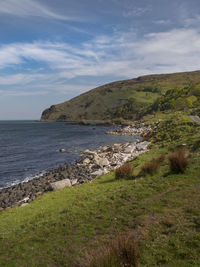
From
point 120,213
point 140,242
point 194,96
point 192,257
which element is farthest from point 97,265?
point 194,96

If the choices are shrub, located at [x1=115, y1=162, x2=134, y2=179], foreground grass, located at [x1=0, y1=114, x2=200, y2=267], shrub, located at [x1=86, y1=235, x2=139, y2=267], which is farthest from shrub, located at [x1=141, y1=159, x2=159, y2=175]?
shrub, located at [x1=86, y1=235, x2=139, y2=267]

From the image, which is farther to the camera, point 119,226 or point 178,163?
point 178,163

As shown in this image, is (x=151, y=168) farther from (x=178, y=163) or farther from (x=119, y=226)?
(x=119, y=226)

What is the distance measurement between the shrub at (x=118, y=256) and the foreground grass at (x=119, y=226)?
0.69 metres

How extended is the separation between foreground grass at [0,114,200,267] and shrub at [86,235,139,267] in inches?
27.0

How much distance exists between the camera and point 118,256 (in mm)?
5281

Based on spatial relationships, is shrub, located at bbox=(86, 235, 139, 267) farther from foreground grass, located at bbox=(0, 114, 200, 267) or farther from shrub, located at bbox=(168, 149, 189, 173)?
shrub, located at bbox=(168, 149, 189, 173)

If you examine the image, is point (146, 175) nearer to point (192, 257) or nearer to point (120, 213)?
point (120, 213)

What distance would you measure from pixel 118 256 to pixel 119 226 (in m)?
3.26

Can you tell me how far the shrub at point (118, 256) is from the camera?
5.10 metres

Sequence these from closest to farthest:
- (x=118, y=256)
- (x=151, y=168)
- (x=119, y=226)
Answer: (x=118, y=256) < (x=119, y=226) < (x=151, y=168)

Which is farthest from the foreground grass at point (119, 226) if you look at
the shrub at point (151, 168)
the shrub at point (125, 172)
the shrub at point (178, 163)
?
the shrub at point (125, 172)

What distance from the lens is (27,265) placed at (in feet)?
23.4

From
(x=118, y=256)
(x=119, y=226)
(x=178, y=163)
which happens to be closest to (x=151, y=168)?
(x=178, y=163)
